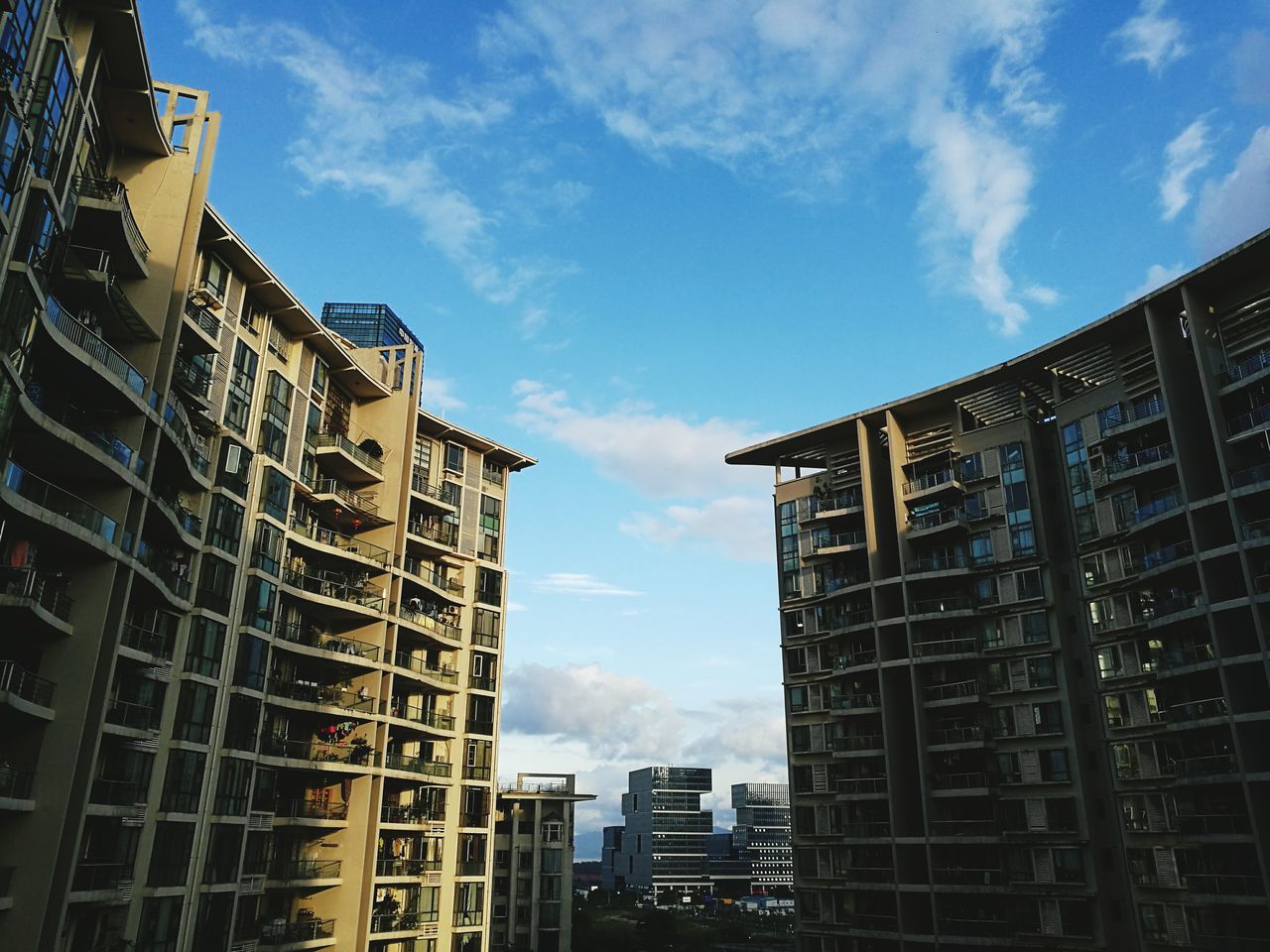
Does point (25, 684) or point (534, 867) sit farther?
point (534, 867)

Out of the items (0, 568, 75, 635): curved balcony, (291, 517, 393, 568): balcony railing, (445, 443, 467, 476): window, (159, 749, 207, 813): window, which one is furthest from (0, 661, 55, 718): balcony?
(445, 443, 467, 476): window

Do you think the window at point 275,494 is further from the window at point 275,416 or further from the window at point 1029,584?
the window at point 1029,584

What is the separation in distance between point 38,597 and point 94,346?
930cm

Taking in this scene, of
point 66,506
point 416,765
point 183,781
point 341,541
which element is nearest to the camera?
point 66,506

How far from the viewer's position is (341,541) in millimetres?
63219

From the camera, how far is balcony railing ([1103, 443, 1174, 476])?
54344 millimetres

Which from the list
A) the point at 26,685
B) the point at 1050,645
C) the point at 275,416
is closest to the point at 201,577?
the point at 275,416

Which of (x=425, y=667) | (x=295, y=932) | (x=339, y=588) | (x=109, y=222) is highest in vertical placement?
(x=109, y=222)

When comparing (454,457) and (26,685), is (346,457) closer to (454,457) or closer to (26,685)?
(454,457)

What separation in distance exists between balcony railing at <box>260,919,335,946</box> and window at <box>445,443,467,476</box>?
32328mm

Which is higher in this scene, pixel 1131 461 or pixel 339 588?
pixel 1131 461

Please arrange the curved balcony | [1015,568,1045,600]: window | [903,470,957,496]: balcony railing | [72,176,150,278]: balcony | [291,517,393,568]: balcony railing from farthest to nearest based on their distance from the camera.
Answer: [903,470,957,496]: balcony railing, [1015,568,1045,600]: window, [291,517,393,568]: balcony railing, [72,176,150,278]: balcony, the curved balcony

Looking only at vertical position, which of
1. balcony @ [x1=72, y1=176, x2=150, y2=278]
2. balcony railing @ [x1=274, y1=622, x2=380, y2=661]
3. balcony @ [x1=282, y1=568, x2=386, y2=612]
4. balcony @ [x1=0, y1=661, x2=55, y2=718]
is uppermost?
balcony @ [x1=72, y1=176, x2=150, y2=278]

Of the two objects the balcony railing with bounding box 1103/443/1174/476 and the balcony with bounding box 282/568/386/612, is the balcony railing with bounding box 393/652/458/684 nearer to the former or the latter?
the balcony with bounding box 282/568/386/612
